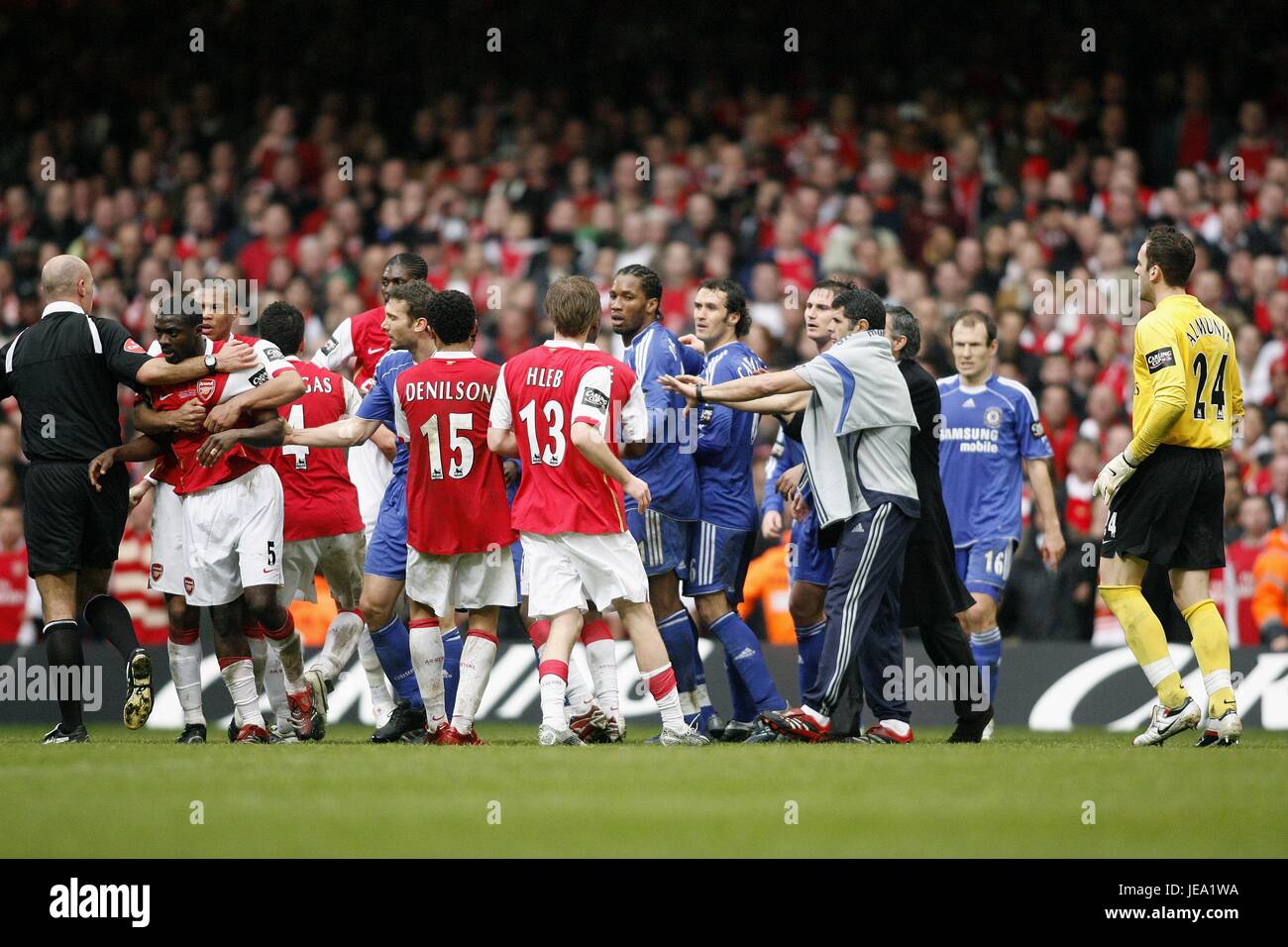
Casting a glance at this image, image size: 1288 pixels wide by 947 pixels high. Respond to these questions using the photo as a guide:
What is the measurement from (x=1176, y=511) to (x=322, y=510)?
4.68 meters

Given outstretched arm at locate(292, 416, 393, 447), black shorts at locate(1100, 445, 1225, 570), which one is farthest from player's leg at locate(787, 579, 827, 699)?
outstretched arm at locate(292, 416, 393, 447)

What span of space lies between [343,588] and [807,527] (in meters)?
2.75

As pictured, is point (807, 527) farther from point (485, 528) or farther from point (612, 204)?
point (612, 204)

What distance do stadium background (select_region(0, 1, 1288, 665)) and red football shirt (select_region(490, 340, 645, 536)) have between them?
21.6ft

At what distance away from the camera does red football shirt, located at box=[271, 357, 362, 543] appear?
9695 mm

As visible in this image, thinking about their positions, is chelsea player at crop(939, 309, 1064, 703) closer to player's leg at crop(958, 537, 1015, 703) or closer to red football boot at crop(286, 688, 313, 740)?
player's leg at crop(958, 537, 1015, 703)

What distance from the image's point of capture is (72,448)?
9.02 metres

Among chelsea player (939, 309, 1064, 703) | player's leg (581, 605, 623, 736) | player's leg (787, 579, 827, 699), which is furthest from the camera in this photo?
chelsea player (939, 309, 1064, 703)

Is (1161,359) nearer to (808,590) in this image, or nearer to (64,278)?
(808,590)

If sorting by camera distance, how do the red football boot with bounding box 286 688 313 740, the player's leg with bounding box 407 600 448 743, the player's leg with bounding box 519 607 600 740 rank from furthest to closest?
the red football boot with bounding box 286 688 313 740, the player's leg with bounding box 519 607 600 740, the player's leg with bounding box 407 600 448 743

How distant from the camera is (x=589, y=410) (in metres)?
8.23

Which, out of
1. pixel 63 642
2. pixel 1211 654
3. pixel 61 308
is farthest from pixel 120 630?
pixel 1211 654

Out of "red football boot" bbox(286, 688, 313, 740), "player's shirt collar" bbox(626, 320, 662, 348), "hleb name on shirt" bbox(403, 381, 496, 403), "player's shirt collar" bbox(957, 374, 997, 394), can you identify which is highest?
"player's shirt collar" bbox(626, 320, 662, 348)
